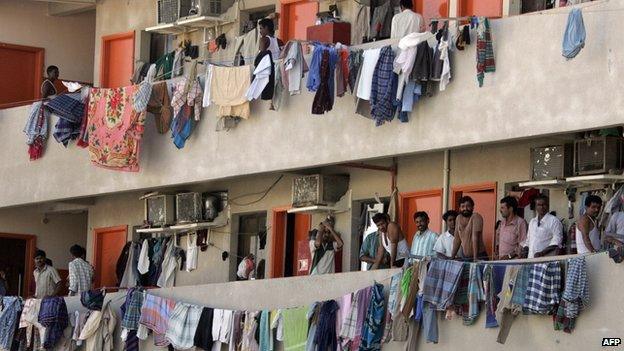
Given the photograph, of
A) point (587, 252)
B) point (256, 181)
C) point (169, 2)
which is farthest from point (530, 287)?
point (169, 2)

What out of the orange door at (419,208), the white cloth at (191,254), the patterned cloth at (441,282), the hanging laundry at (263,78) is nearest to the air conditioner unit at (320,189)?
the orange door at (419,208)

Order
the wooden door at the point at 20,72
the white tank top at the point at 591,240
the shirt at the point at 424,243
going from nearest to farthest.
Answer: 1. the white tank top at the point at 591,240
2. the shirt at the point at 424,243
3. the wooden door at the point at 20,72

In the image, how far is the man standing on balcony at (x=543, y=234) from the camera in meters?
23.8

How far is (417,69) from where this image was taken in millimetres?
24859

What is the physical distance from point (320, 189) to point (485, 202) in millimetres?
3026

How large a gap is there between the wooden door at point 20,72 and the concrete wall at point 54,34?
10cm

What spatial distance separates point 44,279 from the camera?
3169cm

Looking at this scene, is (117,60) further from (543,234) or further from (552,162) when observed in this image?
(543,234)

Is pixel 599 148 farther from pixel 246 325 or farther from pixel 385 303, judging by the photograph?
pixel 246 325

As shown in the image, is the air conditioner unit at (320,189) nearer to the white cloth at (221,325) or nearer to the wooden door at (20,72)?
the white cloth at (221,325)

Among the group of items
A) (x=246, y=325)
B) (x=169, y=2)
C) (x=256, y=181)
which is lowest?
(x=246, y=325)

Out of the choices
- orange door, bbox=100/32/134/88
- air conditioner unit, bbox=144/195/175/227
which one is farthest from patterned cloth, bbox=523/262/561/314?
orange door, bbox=100/32/134/88

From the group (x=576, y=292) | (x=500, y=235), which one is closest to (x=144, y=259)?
(x=500, y=235)

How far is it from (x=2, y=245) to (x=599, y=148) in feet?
43.5
